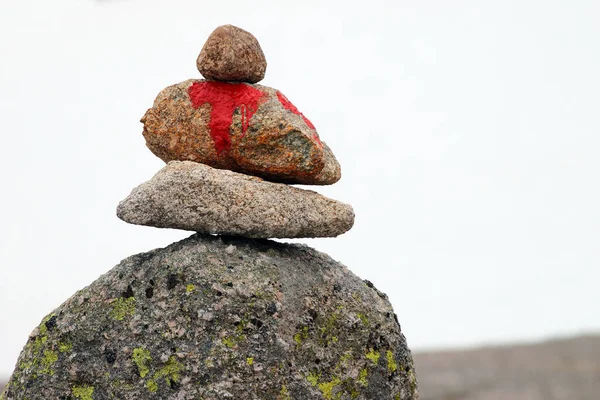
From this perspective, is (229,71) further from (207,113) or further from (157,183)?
(157,183)

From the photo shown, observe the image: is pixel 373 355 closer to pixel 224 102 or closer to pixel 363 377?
pixel 363 377

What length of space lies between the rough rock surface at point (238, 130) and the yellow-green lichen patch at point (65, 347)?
2.79m

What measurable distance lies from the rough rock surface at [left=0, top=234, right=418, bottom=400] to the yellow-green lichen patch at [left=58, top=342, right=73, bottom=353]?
1cm

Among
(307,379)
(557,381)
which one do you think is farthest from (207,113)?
(557,381)

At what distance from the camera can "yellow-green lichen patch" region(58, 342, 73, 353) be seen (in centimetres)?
885

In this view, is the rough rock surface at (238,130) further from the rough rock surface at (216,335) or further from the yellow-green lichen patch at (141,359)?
the yellow-green lichen patch at (141,359)

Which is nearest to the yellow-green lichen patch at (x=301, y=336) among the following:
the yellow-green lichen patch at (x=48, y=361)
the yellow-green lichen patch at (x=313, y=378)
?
the yellow-green lichen patch at (x=313, y=378)

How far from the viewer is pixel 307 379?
28.0 ft

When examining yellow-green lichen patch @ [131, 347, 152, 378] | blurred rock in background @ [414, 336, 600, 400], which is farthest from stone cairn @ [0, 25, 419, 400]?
blurred rock in background @ [414, 336, 600, 400]

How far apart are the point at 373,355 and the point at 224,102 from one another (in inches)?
151

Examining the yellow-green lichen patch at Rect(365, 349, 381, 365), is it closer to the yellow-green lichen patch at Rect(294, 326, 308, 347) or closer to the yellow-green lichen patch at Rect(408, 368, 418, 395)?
the yellow-green lichen patch at Rect(408, 368, 418, 395)

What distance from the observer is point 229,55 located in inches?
358

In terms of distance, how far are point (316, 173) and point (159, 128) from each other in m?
2.22

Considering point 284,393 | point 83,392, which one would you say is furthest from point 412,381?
point 83,392
